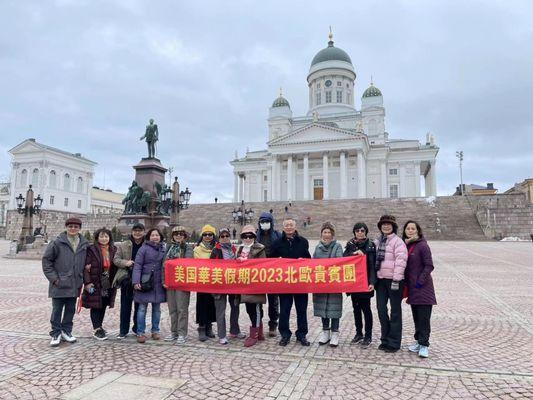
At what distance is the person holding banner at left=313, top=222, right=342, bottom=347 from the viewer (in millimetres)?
5320

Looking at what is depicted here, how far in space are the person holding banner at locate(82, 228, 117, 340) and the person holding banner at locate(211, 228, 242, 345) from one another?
1.54 m

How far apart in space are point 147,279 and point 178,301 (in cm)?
56

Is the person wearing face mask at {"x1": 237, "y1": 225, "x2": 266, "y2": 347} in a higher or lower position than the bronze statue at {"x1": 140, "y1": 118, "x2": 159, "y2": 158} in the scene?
lower

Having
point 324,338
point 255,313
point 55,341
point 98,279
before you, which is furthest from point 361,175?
point 55,341

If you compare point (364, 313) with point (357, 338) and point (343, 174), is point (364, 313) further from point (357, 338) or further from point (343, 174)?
point (343, 174)

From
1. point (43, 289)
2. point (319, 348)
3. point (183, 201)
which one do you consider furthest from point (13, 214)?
point (319, 348)

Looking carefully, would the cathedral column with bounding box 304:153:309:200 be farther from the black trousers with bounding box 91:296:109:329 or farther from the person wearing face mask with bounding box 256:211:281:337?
the black trousers with bounding box 91:296:109:329

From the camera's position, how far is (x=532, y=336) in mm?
5699

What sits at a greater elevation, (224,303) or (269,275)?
(269,275)

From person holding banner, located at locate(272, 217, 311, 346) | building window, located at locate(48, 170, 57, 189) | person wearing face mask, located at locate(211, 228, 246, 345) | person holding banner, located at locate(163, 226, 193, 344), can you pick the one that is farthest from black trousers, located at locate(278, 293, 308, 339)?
building window, located at locate(48, 170, 57, 189)

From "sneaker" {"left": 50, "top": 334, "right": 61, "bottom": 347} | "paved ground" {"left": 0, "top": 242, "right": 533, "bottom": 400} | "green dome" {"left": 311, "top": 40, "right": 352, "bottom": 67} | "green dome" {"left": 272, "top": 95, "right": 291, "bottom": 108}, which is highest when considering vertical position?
"green dome" {"left": 311, "top": 40, "right": 352, "bottom": 67}

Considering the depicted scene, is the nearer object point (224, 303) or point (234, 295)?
point (224, 303)

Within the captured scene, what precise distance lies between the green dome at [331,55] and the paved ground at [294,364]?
7162cm

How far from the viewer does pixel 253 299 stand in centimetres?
548
